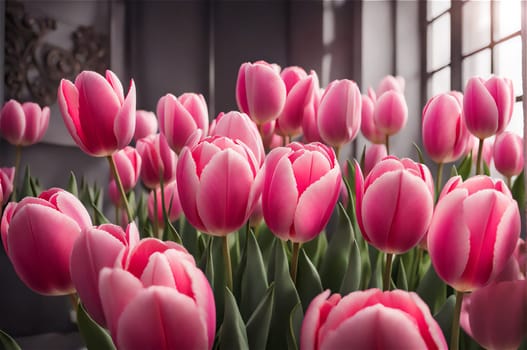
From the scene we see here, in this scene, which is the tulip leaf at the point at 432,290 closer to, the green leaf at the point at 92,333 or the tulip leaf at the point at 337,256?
the tulip leaf at the point at 337,256

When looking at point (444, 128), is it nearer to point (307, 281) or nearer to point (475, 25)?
point (307, 281)

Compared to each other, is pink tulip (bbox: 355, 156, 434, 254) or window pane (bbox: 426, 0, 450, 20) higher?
window pane (bbox: 426, 0, 450, 20)

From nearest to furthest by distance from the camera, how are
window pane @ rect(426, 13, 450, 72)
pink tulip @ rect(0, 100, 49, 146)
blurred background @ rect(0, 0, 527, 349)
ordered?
1. pink tulip @ rect(0, 100, 49, 146)
2. blurred background @ rect(0, 0, 527, 349)
3. window pane @ rect(426, 13, 450, 72)

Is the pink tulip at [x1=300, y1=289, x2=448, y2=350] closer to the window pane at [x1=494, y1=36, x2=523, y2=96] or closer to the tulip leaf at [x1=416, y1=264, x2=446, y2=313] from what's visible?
the tulip leaf at [x1=416, y1=264, x2=446, y2=313]

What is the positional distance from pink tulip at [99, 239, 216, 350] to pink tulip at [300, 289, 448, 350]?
0.04m

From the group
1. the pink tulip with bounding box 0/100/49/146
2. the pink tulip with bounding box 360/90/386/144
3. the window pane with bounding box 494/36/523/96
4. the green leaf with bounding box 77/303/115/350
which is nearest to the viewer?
the green leaf with bounding box 77/303/115/350

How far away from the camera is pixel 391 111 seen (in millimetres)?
526

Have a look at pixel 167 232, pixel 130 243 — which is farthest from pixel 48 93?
pixel 130 243

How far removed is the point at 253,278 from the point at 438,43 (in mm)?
1633

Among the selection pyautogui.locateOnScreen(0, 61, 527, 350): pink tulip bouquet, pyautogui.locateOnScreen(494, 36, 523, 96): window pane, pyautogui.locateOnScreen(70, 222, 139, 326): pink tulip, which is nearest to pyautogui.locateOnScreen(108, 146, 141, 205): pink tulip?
pyautogui.locateOnScreen(0, 61, 527, 350): pink tulip bouquet

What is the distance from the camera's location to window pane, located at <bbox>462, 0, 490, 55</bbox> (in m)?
1.49

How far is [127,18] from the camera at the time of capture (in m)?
2.10

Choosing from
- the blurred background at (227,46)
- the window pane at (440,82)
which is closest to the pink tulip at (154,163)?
the blurred background at (227,46)

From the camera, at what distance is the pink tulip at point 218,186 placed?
10.3 inches
